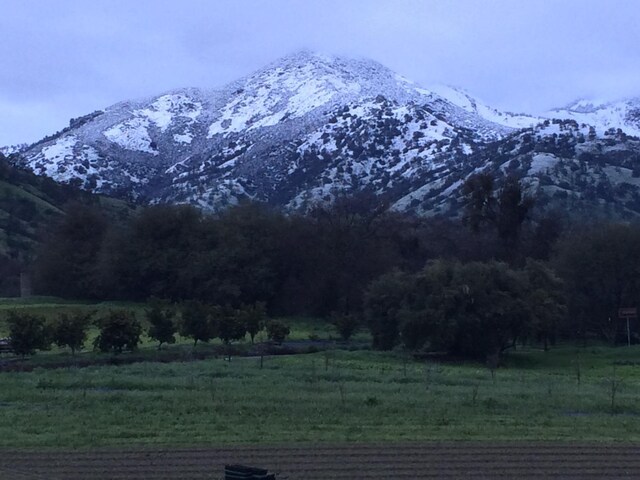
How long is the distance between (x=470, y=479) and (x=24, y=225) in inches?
4771

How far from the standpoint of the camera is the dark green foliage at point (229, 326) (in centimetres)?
5134

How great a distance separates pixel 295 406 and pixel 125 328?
22694 millimetres

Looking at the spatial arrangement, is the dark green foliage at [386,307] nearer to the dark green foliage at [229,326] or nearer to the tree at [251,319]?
the tree at [251,319]

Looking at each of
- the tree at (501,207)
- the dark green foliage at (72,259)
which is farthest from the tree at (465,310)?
the dark green foliage at (72,259)

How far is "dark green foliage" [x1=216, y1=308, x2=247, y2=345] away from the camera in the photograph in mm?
51344

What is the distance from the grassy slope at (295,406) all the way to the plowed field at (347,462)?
1067mm

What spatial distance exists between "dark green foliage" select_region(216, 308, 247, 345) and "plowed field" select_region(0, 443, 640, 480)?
32826 millimetres

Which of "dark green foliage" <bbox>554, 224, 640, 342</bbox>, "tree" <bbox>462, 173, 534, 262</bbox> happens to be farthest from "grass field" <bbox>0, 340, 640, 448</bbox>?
"tree" <bbox>462, 173, 534, 262</bbox>

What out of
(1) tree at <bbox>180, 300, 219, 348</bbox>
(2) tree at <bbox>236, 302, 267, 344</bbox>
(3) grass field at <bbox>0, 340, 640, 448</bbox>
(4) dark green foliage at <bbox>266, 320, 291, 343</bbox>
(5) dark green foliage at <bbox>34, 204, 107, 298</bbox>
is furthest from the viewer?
(5) dark green foliage at <bbox>34, 204, 107, 298</bbox>

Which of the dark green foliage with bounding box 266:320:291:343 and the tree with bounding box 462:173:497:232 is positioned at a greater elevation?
the tree with bounding box 462:173:497:232

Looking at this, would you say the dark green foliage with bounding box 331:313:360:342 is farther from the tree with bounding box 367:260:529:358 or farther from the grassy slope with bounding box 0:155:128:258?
the grassy slope with bounding box 0:155:128:258

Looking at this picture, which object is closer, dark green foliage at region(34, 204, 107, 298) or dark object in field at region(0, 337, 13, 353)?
dark object in field at region(0, 337, 13, 353)

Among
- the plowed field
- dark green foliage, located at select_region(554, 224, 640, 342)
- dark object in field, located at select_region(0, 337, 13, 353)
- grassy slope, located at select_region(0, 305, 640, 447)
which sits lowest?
the plowed field

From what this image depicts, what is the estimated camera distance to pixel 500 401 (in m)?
26.7
